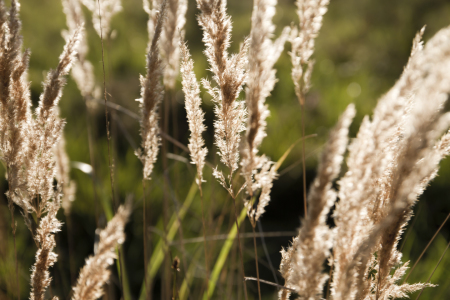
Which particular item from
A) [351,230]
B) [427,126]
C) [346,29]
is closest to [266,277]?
[351,230]

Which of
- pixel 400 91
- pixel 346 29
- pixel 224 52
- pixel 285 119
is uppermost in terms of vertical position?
pixel 346 29

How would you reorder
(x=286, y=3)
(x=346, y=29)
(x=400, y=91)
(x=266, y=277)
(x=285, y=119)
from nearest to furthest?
(x=400, y=91) → (x=266, y=277) → (x=285, y=119) → (x=346, y=29) → (x=286, y=3)

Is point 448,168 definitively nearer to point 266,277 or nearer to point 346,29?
point 266,277

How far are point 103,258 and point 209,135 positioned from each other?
287cm

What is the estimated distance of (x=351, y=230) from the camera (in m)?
0.93

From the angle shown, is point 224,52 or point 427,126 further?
point 224,52

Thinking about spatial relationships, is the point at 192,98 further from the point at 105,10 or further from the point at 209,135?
the point at 209,135

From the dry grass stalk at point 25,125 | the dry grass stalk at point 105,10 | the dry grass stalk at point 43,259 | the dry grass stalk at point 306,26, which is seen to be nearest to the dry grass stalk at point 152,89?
the dry grass stalk at point 25,125

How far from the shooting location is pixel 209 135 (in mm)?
3678

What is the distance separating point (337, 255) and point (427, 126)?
373 mm

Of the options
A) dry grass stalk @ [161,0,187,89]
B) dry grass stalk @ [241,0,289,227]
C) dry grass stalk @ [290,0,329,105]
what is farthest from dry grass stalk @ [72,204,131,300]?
dry grass stalk @ [290,0,329,105]

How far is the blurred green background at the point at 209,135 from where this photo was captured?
2166 mm

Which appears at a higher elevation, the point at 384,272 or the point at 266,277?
the point at 384,272

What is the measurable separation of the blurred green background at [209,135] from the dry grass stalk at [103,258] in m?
0.27
